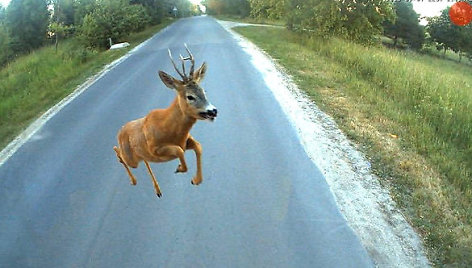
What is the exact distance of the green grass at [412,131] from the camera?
9.42 metres

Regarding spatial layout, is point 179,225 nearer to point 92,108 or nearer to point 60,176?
point 60,176

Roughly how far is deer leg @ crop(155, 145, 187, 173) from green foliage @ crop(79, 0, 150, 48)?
40260 mm

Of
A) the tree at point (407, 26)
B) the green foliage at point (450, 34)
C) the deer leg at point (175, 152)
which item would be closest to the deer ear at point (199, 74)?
the deer leg at point (175, 152)

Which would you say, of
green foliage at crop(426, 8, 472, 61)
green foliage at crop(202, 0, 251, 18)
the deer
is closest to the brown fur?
the deer

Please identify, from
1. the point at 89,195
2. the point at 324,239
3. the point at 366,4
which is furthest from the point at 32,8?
the point at 324,239

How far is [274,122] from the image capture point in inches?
560

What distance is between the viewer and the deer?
8.70 ft

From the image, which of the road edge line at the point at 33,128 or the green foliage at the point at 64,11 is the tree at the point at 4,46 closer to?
the green foliage at the point at 64,11

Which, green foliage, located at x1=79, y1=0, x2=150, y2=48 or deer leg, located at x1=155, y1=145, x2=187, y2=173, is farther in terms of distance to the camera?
green foliage, located at x1=79, y1=0, x2=150, y2=48

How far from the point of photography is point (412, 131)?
1413cm

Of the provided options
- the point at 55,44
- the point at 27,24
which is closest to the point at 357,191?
the point at 55,44

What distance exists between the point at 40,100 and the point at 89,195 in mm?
8945

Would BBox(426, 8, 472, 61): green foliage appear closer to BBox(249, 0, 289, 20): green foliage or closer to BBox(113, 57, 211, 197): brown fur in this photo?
BBox(249, 0, 289, 20): green foliage

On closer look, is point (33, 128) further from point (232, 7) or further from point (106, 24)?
point (232, 7)
